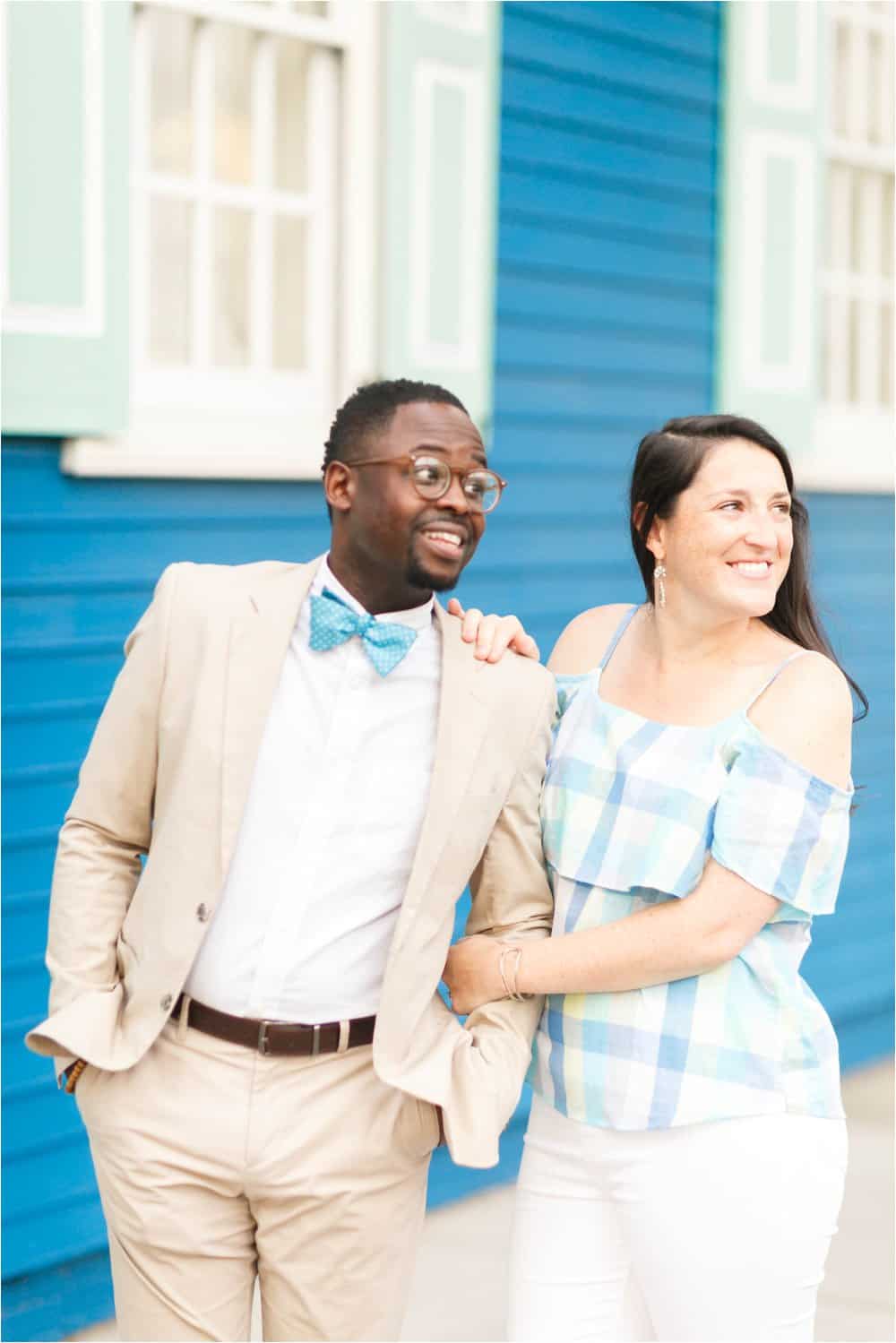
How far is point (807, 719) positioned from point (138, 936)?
1026 millimetres

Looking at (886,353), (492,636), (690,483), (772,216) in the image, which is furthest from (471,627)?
(886,353)

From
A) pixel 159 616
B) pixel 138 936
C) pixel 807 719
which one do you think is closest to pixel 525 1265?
pixel 138 936

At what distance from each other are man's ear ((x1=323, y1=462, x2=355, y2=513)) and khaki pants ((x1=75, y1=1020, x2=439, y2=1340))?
0.80m

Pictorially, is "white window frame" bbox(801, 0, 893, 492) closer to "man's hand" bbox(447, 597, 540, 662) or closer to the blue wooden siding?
the blue wooden siding

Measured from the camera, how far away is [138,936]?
8.30 ft

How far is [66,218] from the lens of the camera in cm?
374

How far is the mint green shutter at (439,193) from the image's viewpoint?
14.8ft

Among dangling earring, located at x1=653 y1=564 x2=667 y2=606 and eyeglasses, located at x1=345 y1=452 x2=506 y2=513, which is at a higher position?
eyeglasses, located at x1=345 y1=452 x2=506 y2=513

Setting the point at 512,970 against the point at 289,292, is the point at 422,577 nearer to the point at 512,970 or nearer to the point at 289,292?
the point at 512,970

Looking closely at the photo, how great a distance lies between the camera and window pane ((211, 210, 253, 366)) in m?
4.35

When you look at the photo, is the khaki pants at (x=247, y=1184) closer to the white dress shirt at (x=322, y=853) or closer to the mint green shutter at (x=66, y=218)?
the white dress shirt at (x=322, y=853)

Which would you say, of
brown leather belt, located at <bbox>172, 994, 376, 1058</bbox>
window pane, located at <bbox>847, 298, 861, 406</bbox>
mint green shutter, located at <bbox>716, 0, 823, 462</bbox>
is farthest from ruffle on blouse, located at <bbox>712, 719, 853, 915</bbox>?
window pane, located at <bbox>847, 298, 861, 406</bbox>

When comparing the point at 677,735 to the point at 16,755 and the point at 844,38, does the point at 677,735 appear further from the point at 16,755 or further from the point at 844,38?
the point at 844,38

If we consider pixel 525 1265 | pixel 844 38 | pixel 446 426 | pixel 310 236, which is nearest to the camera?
pixel 446 426
